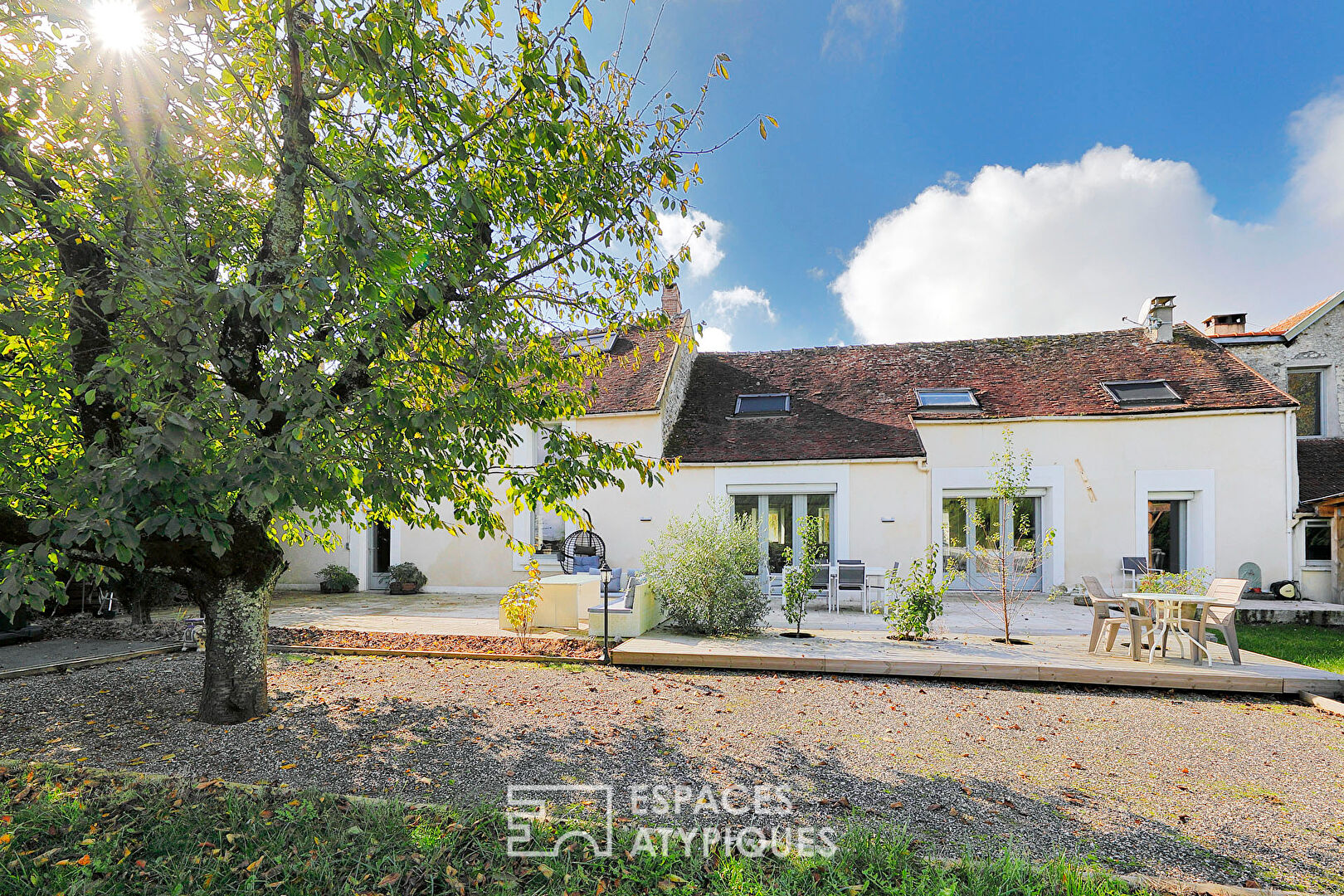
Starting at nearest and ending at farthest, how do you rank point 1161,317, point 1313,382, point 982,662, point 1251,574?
point 982,662 < point 1251,574 < point 1161,317 < point 1313,382

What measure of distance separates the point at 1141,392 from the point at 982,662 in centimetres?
1060

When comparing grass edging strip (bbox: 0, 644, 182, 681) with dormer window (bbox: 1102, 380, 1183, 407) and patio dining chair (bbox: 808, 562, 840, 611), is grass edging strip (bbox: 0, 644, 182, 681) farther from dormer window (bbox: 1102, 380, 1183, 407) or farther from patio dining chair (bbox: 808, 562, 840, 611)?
dormer window (bbox: 1102, 380, 1183, 407)

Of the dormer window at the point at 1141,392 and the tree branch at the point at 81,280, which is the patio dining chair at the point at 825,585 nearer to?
the dormer window at the point at 1141,392

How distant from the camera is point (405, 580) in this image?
1441 cm

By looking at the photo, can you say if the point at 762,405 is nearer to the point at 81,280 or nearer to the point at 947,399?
the point at 947,399

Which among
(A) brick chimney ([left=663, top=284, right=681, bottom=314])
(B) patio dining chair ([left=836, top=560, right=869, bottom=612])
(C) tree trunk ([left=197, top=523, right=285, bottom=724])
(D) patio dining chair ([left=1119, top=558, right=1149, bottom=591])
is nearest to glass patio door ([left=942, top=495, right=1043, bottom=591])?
(D) patio dining chair ([left=1119, top=558, right=1149, bottom=591])

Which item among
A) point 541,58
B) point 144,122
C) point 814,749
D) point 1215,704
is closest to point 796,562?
point 1215,704

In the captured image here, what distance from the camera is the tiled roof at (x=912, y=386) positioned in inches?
527

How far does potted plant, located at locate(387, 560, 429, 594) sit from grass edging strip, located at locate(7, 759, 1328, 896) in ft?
33.7

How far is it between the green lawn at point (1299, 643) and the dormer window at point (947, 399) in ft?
20.5

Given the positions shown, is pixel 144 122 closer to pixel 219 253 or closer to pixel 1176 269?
pixel 219 253

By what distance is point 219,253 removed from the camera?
3850 millimetres

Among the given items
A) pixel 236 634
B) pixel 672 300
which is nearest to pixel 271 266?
pixel 236 634

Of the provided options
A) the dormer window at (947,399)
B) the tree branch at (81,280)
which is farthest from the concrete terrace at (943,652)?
the tree branch at (81,280)
